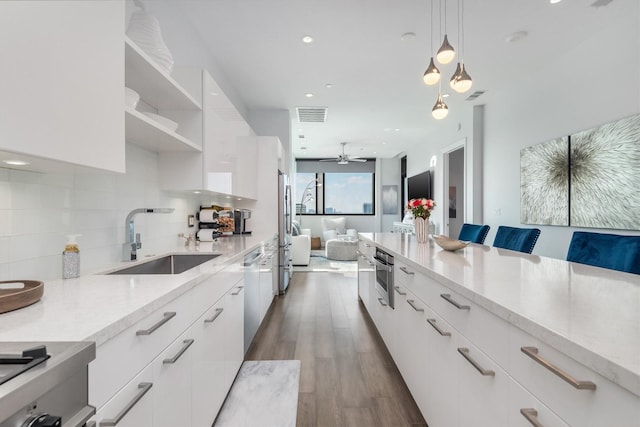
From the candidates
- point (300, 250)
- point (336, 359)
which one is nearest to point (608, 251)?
point (336, 359)

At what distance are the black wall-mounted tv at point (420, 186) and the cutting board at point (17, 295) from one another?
23.3 feet

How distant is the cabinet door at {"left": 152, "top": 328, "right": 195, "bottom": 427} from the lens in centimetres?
101

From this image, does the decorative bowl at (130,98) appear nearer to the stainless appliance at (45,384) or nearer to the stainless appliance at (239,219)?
the stainless appliance at (45,384)

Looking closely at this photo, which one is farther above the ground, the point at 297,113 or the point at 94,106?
the point at 297,113

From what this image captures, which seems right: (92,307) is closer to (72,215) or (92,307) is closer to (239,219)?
(72,215)

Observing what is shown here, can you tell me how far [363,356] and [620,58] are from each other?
3.46m

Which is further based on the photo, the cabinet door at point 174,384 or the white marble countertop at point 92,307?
the cabinet door at point 174,384

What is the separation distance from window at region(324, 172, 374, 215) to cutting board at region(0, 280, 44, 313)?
31.1 ft

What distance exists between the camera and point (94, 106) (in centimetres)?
106

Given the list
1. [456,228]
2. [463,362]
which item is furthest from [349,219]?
[463,362]

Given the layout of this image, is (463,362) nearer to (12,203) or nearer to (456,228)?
(12,203)

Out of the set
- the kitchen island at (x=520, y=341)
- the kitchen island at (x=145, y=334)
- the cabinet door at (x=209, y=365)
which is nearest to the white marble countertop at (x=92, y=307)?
the kitchen island at (x=145, y=334)

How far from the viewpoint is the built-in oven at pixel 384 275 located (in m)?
2.21

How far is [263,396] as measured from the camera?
6.33 feet
